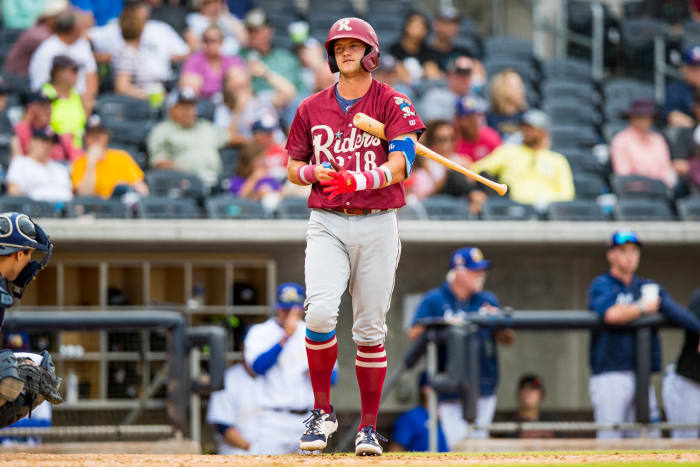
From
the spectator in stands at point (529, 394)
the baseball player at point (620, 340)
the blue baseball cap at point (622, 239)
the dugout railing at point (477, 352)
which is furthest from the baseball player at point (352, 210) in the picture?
the spectator in stands at point (529, 394)

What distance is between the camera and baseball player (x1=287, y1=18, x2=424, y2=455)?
465cm

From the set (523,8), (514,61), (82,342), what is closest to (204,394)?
(82,342)

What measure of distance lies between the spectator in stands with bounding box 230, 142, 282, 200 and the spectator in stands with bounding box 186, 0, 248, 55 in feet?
6.40

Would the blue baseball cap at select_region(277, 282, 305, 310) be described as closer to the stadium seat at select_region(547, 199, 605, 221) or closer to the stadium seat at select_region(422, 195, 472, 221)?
the stadium seat at select_region(422, 195, 472, 221)

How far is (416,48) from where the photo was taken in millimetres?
11352

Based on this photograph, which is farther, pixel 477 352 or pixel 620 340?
pixel 620 340

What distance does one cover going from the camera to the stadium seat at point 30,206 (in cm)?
797

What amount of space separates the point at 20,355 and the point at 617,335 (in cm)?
398

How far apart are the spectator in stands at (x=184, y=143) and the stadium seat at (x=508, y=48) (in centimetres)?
379

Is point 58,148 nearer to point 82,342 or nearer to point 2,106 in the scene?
point 2,106

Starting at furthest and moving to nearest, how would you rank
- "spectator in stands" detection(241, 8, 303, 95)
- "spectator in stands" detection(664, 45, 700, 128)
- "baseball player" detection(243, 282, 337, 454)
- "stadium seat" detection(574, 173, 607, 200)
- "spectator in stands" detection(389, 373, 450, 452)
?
1. "spectator in stands" detection(664, 45, 700, 128)
2. "spectator in stands" detection(241, 8, 303, 95)
3. "stadium seat" detection(574, 173, 607, 200)
4. "spectator in stands" detection(389, 373, 450, 452)
5. "baseball player" detection(243, 282, 337, 454)

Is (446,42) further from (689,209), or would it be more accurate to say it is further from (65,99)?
(65,99)

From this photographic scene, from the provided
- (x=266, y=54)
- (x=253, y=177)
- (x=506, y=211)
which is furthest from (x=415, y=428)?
(x=266, y=54)

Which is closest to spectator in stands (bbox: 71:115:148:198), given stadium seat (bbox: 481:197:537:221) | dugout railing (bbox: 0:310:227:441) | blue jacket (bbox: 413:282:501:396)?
dugout railing (bbox: 0:310:227:441)
